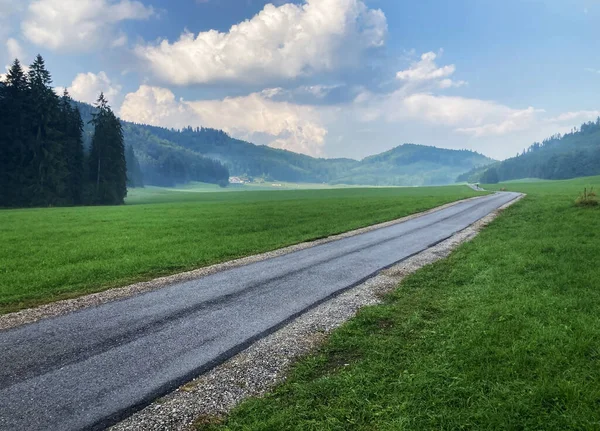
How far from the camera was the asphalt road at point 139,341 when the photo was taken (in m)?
5.95

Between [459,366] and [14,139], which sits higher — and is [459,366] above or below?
below

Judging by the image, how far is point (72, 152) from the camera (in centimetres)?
6744

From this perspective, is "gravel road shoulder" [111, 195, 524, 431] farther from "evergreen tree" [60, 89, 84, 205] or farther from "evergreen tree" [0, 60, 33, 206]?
"evergreen tree" [60, 89, 84, 205]

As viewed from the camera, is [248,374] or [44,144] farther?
[44,144]

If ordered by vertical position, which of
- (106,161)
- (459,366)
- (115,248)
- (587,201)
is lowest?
(115,248)

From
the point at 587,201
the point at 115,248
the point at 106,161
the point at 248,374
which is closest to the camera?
the point at 248,374

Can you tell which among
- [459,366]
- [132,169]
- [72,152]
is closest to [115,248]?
[459,366]

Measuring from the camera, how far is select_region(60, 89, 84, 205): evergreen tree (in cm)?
6562

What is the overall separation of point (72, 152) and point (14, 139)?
9.56 meters

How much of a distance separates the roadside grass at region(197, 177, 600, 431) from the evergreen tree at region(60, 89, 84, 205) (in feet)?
234

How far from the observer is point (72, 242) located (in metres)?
21.3

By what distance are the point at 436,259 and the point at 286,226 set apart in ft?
48.4

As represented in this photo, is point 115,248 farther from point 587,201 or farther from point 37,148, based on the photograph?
point 37,148

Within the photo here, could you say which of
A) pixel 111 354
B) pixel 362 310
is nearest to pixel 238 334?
pixel 111 354
